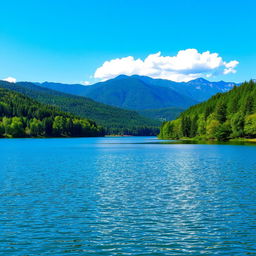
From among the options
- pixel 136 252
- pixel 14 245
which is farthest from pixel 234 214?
pixel 14 245

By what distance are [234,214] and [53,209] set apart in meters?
16.4

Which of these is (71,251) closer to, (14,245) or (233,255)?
(14,245)

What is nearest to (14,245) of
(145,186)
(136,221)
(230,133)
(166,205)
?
(136,221)

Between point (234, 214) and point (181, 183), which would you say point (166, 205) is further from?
point (181, 183)

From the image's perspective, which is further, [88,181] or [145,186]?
[88,181]

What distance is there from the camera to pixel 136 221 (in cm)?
2753

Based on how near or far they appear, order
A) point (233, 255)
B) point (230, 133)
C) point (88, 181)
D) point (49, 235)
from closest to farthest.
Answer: point (233, 255)
point (49, 235)
point (88, 181)
point (230, 133)

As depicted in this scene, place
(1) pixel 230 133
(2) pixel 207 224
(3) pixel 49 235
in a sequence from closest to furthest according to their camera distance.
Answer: (3) pixel 49 235
(2) pixel 207 224
(1) pixel 230 133

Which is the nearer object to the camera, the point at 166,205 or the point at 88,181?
the point at 166,205

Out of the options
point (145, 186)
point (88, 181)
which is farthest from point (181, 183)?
point (88, 181)

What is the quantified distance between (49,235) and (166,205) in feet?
43.9

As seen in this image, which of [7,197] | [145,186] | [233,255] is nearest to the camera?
[233,255]

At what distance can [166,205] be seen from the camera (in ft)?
110

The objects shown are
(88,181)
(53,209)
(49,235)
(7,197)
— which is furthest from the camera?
(88,181)
